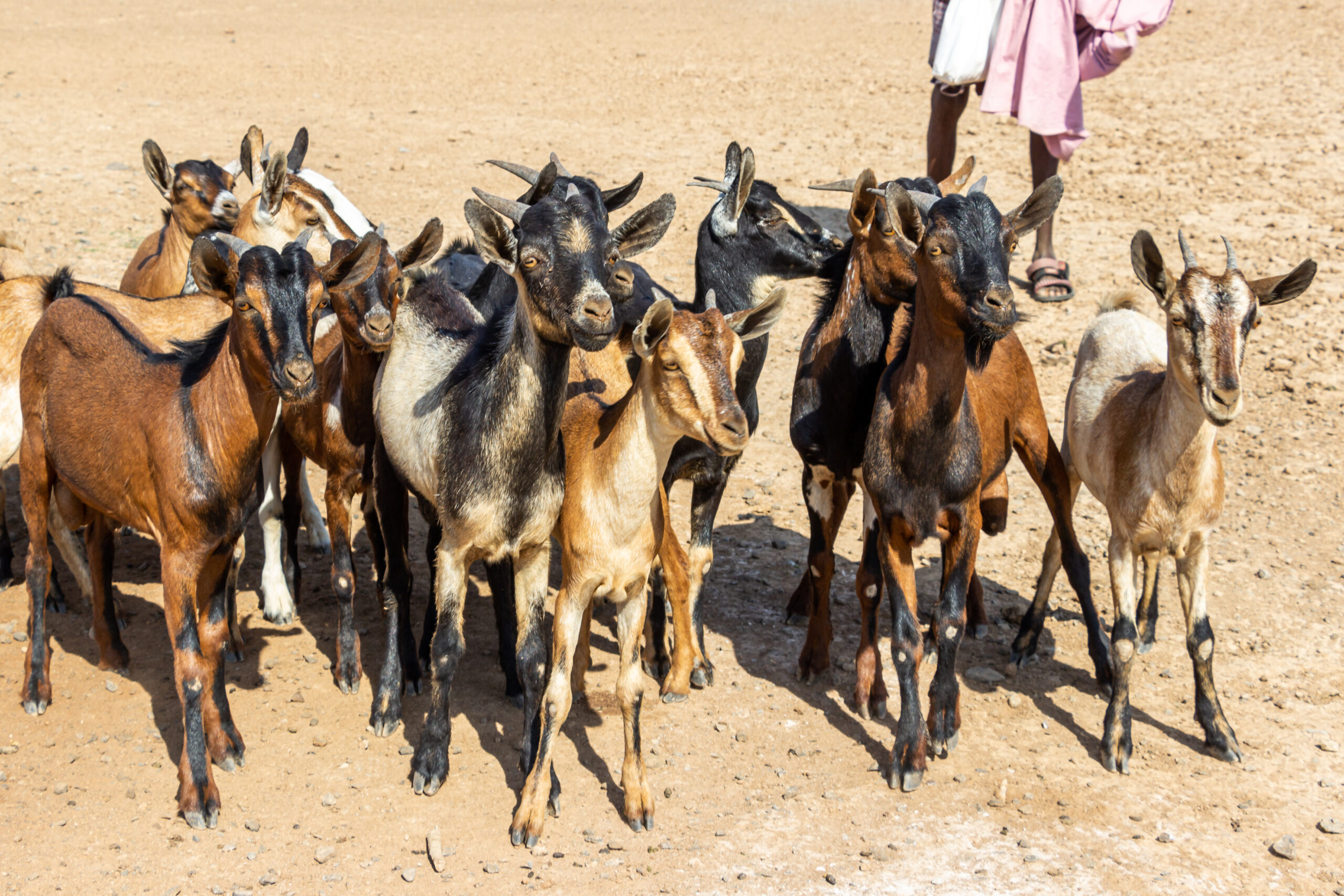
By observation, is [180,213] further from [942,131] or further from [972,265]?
[942,131]

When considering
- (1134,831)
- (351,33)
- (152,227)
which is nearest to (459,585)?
(1134,831)

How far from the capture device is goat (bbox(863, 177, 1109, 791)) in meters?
5.14

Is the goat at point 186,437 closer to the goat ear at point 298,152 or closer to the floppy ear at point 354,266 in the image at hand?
the floppy ear at point 354,266

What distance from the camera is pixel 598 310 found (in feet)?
15.1

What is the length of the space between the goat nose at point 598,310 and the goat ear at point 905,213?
155 cm

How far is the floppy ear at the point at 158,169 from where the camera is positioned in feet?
25.2

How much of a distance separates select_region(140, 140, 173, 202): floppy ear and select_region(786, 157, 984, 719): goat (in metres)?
4.20

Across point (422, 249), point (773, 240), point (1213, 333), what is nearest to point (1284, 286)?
point (1213, 333)

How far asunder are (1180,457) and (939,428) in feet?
4.01

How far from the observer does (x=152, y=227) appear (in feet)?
38.8

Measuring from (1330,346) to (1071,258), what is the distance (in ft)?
8.12

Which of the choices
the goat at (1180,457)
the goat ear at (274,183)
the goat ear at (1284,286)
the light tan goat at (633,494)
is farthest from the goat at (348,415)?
the goat ear at (1284,286)

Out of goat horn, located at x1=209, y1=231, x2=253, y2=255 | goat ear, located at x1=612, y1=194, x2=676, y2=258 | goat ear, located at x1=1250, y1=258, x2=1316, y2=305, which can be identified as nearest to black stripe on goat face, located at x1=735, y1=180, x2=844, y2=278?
goat ear, located at x1=612, y1=194, x2=676, y2=258

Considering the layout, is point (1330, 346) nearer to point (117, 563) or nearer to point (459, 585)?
point (459, 585)
